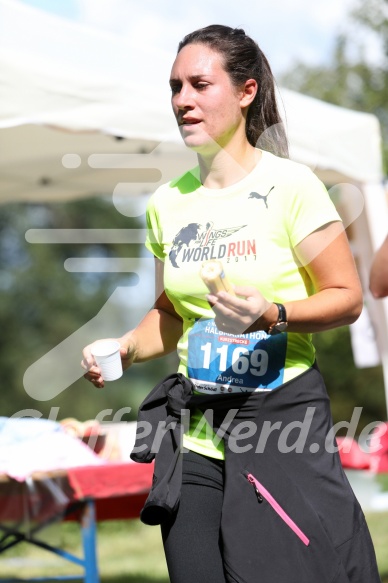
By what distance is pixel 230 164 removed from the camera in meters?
2.03

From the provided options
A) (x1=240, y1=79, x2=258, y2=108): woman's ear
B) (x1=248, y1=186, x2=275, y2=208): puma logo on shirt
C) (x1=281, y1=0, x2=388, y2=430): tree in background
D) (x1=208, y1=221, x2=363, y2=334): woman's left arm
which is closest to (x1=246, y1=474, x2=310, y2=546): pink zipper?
(x1=208, y1=221, x2=363, y2=334): woman's left arm

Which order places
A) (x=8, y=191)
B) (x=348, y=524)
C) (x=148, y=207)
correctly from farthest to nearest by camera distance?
(x=8, y=191) → (x=148, y=207) → (x=348, y=524)

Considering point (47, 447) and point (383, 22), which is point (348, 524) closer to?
point (47, 447)

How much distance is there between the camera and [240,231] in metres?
1.92

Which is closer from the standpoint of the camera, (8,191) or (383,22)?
(8,191)

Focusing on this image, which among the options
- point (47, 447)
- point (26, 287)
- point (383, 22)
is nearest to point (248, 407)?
point (47, 447)

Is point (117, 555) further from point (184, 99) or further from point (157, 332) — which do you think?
point (184, 99)

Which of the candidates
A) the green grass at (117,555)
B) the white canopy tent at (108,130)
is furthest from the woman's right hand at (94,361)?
the green grass at (117,555)

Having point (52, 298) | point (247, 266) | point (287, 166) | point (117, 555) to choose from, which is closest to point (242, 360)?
point (247, 266)

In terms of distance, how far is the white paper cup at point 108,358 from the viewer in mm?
1991

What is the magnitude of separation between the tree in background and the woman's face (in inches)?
372

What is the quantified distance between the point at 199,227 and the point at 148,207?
239 millimetres

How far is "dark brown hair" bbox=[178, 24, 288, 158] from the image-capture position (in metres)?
2.04

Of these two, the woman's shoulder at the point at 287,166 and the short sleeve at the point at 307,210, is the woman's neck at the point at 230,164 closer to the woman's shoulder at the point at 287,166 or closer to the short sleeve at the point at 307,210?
the woman's shoulder at the point at 287,166
